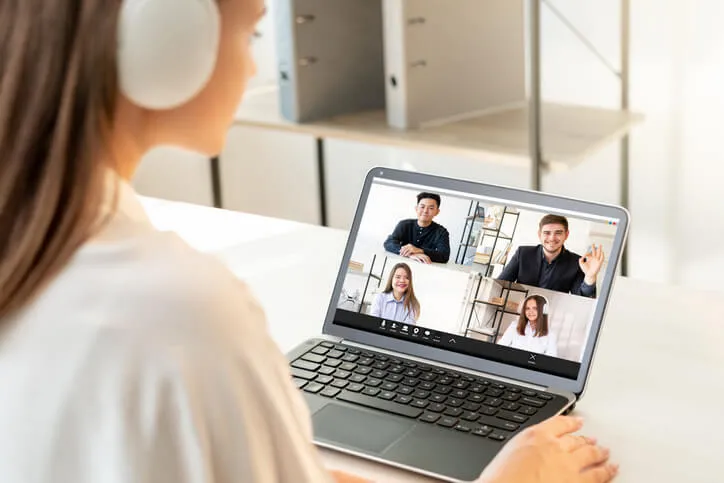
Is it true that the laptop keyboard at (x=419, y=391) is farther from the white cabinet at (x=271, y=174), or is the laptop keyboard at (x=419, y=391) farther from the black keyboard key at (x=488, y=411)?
the white cabinet at (x=271, y=174)

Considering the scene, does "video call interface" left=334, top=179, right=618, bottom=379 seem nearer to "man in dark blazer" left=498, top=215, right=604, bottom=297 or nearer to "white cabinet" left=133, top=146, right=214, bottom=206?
"man in dark blazer" left=498, top=215, right=604, bottom=297

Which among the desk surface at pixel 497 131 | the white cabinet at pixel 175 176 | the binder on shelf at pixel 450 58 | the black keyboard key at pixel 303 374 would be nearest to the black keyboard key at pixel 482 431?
the black keyboard key at pixel 303 374

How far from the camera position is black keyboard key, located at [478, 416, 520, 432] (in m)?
1.05

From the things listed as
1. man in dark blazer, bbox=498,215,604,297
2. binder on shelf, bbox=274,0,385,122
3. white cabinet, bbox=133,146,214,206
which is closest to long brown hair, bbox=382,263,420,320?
man in dark blazer, bbox=498,215,604,297

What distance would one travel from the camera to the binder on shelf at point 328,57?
93.1 inches

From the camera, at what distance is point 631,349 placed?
124 cm

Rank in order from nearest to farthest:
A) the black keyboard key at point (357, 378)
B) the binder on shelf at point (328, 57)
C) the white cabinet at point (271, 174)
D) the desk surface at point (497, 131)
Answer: the black keyboard key at point (357, 378)
the desk surface at point (497, 131)
the binder on shelf at point (328, 57)
the white cabinet at point (271, 174)

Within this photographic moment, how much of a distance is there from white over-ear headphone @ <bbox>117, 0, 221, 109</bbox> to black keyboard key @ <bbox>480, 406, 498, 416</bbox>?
54cm

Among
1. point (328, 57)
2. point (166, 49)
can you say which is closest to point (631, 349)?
point (166, 49)

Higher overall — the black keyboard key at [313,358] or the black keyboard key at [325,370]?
the black keyboard key at [313,358]

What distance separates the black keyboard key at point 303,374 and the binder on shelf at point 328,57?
1.29 metres

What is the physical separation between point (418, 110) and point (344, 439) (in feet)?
4.53

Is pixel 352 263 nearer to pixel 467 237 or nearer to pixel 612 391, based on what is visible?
pixel 467 237

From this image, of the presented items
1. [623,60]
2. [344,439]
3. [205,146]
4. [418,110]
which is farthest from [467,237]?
[623,60]
